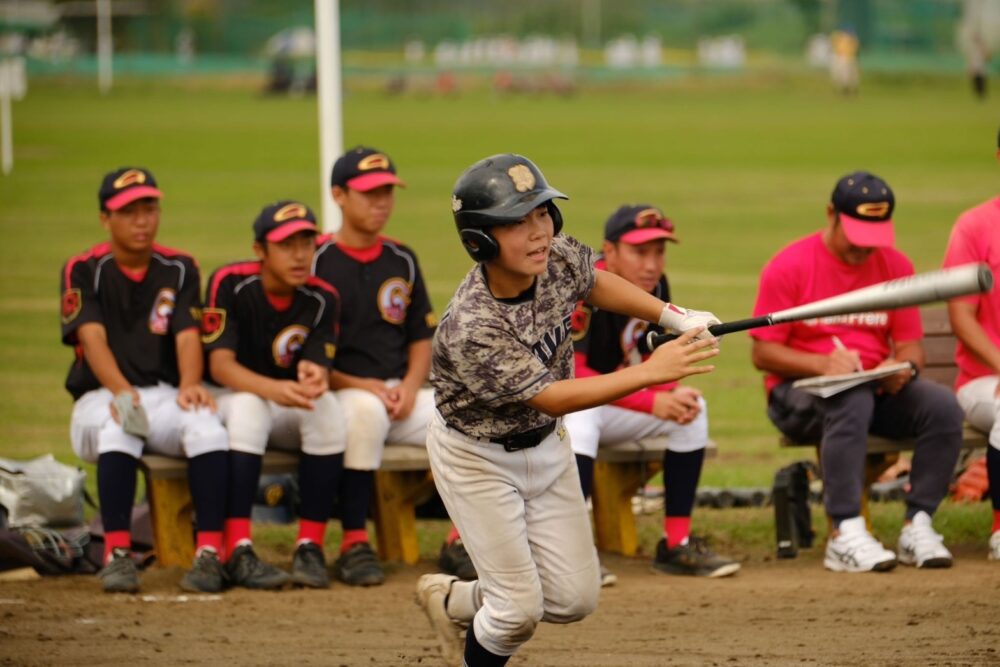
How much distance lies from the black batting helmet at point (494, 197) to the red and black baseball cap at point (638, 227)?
205 cm

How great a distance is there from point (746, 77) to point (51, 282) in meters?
47.9

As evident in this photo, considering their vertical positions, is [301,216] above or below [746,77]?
above

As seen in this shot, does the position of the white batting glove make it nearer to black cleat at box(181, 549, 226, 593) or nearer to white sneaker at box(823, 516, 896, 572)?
white sneaker at box(823, 516, 896, 572)

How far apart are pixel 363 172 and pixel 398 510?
1536 mm

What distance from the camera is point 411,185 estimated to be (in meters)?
24.2

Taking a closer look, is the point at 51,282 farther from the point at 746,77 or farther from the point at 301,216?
the point at 746,77

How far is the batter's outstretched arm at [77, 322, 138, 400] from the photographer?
647cm

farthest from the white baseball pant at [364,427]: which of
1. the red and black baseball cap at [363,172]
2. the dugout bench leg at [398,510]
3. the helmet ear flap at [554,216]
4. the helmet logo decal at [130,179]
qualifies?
the helmet ear flap at [554,216]

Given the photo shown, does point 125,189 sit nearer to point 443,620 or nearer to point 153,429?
point 153,429

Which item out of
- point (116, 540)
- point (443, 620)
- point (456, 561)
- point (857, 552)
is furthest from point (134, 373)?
point (857, 552)

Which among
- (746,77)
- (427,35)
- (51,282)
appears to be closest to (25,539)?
(51,282)

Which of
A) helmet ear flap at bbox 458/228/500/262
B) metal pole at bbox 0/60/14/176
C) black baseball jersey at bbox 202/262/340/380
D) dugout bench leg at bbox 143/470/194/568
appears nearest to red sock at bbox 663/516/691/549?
black baseball jersey at bbox 202/262/340/380

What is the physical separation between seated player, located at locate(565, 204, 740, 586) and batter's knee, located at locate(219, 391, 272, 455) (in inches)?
50.6

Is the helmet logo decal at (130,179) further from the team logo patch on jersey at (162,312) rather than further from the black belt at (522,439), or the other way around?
the black belt at (522,439)
